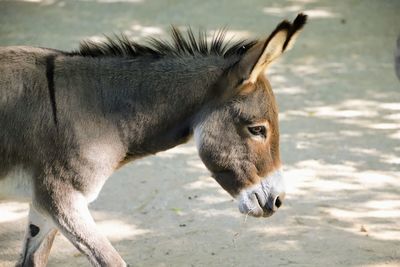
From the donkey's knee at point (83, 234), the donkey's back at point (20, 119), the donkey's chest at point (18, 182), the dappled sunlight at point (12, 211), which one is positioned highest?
the donkey's back at point (20, 119)

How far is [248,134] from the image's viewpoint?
17.1 ft

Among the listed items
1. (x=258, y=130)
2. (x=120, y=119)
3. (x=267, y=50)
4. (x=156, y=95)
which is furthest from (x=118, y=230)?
(x=267, y=50)

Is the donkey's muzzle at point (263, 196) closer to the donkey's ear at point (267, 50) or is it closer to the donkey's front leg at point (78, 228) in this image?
the donkey's ear at point (267, 50)

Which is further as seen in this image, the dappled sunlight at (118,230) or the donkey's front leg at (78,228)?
the dappled sunlight at (118,230)

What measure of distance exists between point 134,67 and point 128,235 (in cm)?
202

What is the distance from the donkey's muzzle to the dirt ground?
1218 millimetres

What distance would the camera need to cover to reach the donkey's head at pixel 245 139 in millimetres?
5188

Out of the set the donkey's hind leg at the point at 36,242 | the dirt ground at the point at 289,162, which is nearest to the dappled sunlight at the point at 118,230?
the dirt ground at the point at 289,162

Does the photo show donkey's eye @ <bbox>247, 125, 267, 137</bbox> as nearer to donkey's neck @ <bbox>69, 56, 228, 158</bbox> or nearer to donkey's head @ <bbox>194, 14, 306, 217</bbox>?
donkey's head @ <bbox>194, 14, 306, 217</bbox>

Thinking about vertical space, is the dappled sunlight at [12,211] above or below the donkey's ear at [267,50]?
below

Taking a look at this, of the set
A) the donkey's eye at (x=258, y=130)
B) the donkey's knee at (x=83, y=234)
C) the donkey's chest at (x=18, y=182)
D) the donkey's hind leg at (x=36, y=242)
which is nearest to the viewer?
the donkey's knee at (x=83, y=234)

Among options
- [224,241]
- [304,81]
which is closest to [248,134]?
[224,241]

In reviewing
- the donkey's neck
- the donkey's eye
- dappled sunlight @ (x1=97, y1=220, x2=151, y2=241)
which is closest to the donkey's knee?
the donkey's neck

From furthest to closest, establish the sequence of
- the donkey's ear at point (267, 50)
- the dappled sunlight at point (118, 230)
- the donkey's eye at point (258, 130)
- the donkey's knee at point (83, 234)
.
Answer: the dappled sunlight at point (118, 230), the donkey's eye at point (258, 130), the donkey's knee at point (83, 234), the donkey's ear at point (267, 50)
